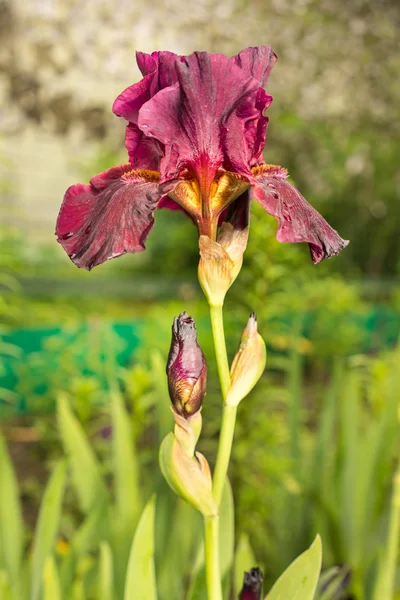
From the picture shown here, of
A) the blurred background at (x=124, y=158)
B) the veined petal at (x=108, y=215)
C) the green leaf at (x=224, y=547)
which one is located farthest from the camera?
the blurred background at (x=124, y=158)

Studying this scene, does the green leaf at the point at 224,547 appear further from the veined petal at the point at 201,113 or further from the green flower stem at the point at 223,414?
the veined petal at the point at 201,113

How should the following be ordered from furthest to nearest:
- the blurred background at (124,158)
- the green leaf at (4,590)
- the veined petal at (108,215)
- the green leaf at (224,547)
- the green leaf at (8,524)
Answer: the blurred background at (124,158) < the green leaf at (8,524) < the green leaf at (4,590) < the green leaf at (224,547) < the veined petal at (108,215)

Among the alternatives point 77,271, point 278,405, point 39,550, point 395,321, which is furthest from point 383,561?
point 77,271

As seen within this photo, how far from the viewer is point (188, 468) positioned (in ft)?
1.04

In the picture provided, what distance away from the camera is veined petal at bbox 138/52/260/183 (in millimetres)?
297

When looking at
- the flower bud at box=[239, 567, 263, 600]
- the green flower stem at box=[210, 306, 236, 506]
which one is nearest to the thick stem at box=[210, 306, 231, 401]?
the green flower stem at box=[210, 306, 236, 506]

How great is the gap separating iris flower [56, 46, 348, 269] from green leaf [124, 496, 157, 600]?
0.62 feet

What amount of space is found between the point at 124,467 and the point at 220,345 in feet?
1.37

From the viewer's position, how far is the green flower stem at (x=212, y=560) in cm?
32

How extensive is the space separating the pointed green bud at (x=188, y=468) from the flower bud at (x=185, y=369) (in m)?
0.01

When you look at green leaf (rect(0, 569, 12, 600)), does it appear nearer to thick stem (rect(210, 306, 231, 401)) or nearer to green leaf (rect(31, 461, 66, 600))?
green leaf (rect(31, 461, 66, 600))

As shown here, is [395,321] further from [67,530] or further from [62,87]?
[62,87]

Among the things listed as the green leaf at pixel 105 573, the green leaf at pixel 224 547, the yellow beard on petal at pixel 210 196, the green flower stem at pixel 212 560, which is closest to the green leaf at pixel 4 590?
the green leaf at pixel 105 573

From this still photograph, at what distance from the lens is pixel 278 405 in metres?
1.77
